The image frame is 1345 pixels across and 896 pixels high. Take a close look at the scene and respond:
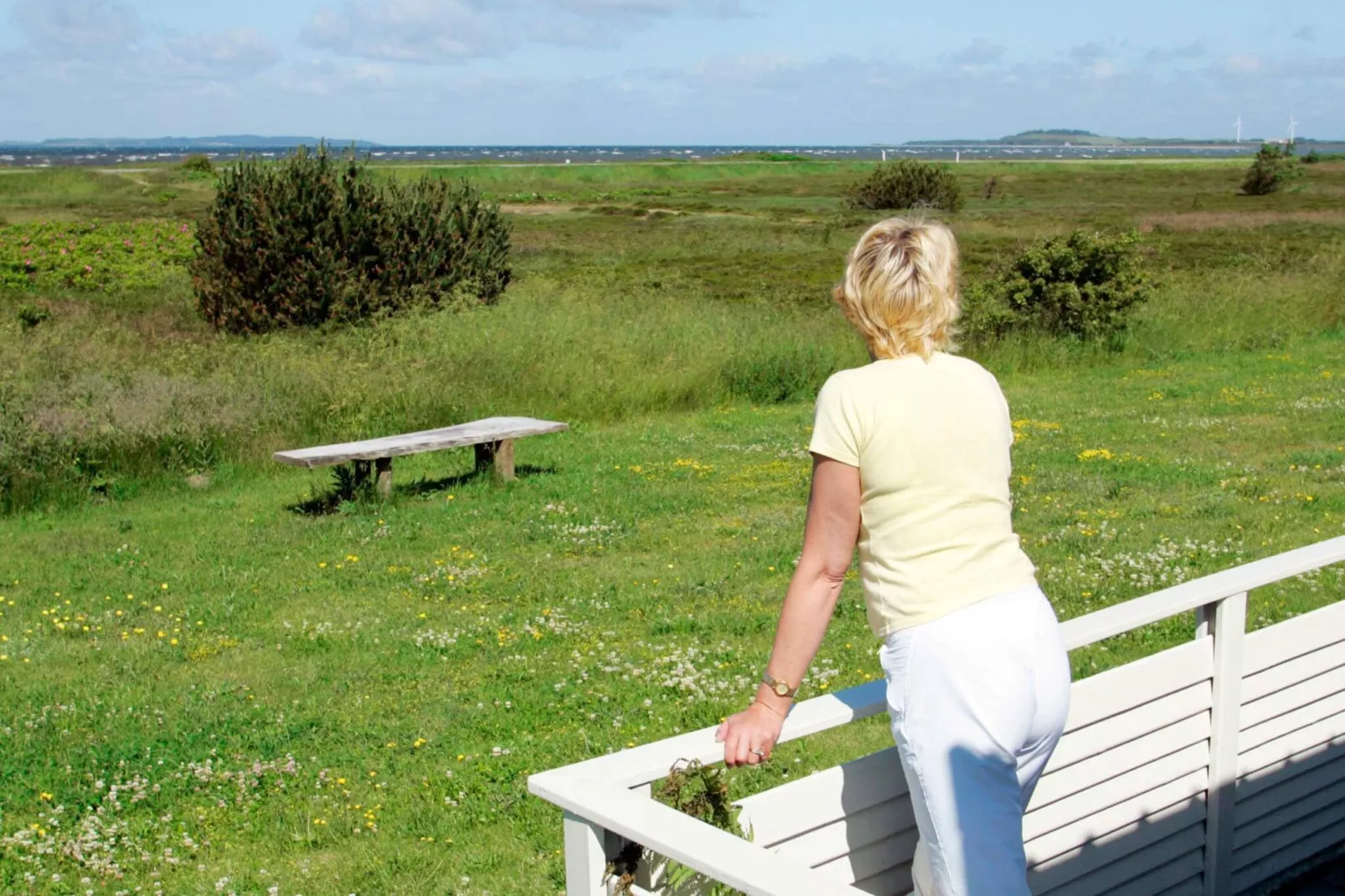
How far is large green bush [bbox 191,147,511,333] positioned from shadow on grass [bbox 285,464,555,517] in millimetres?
7526

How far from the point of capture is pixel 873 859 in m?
2.72

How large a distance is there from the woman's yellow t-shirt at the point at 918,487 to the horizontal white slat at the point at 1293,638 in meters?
1.40

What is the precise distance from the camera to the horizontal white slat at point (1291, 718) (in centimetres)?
366

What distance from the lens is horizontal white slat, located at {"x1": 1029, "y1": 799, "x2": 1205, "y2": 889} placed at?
3.18 meters

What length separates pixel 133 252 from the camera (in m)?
33.4

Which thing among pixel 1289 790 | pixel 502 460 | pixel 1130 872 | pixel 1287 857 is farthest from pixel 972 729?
pixel 502 460

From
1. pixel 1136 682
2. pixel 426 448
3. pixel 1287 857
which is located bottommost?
pixel 426 448

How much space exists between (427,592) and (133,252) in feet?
93.3

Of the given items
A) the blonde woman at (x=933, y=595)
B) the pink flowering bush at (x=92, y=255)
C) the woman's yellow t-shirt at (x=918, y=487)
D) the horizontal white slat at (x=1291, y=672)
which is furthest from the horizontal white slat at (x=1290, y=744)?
the pink flowering bush at (x=92, y=255)

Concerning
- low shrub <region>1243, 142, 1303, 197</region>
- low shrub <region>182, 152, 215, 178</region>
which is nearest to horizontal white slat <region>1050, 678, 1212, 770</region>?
low shrub <region>1243, 142, 1303, 197</region>

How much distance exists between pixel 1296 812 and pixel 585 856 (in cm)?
265

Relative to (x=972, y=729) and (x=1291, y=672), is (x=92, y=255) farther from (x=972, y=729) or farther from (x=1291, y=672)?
(x=972, y=729)

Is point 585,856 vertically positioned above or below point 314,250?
below

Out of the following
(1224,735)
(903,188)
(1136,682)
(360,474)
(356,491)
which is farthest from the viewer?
(903,188)
